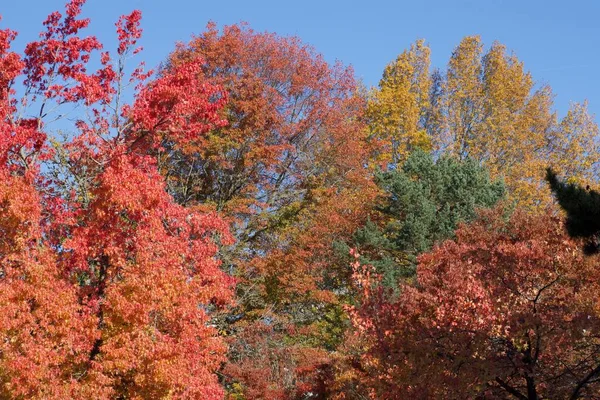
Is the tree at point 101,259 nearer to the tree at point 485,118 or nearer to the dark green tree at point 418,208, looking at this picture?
the dark green tree at point 418,208

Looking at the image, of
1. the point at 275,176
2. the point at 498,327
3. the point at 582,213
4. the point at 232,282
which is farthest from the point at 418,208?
the point at 582,213

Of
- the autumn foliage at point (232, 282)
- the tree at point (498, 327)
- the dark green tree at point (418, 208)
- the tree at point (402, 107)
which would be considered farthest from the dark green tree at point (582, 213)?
the tree at point (402, 107)

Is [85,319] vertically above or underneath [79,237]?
underneath

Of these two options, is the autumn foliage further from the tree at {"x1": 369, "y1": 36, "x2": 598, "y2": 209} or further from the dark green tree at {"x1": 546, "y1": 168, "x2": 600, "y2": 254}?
the tree at {"x1": 369, "y1": 36, "x2": 598, "y2": 209}

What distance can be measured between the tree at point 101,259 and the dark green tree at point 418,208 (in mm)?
9439

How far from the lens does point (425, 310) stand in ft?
46.2

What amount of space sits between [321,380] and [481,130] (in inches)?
740

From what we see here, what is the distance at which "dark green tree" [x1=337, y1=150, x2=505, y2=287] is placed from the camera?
23.8m

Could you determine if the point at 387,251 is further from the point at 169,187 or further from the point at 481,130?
the point at 481,130

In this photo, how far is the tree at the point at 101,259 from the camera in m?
12.6

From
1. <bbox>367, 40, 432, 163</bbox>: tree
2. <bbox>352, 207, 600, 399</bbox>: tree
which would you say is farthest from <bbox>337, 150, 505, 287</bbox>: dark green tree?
<bbox>352, 207, 600, 399</bbox>: tree

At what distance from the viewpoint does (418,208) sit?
24.8 meters

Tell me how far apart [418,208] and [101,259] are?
43.5 feet

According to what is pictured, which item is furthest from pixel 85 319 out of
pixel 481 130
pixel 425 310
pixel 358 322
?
pixel 481 130
